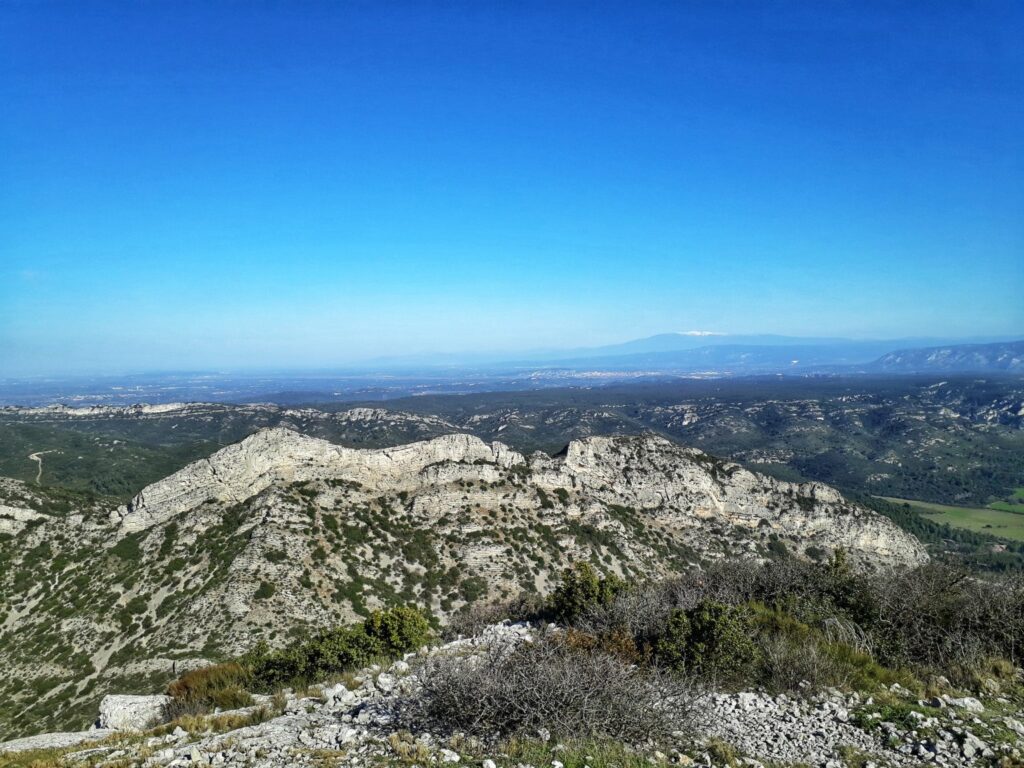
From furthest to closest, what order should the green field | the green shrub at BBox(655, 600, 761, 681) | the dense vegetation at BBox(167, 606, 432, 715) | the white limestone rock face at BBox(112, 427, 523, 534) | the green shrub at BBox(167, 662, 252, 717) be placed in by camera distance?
the green field → the white limestone rock face at BBox(112, 427, 523, 534) → the dense vegetation at BBox(167, 606, 432, 715) → the green shrub at BBox(167, 662, 252, 717) → the green shrub at BBox(655, 600, 761, 681)

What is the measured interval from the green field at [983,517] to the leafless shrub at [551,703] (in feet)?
423

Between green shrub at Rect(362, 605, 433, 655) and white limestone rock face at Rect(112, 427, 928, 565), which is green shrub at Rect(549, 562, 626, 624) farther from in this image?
white limestone rock face at Rect(112, 427, 928, 565)

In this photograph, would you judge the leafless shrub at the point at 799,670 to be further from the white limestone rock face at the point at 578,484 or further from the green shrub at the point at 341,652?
the white limestone rock face at the point at 578,484

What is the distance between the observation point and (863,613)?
16344 mm

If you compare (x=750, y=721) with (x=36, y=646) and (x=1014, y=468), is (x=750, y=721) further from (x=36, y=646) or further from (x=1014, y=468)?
(x=1014, y=468)

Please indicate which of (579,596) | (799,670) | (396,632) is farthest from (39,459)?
(799,670)

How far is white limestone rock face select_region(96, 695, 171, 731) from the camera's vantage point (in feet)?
43.5

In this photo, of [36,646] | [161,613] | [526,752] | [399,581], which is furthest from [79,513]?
[526,752]

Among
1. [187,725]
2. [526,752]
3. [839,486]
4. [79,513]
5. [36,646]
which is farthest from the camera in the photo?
[839,486]

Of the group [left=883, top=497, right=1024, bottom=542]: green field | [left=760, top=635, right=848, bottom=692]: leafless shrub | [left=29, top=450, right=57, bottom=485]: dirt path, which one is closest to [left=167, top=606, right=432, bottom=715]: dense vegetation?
[left=760, top=635, right=848, bottom=692]: leafless shrub

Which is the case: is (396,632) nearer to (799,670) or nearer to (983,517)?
(799,670)

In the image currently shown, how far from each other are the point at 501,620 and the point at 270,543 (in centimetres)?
2287

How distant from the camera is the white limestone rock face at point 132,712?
13.3m

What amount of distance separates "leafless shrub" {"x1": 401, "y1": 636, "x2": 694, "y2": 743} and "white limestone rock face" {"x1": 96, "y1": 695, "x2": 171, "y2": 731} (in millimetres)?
8280
